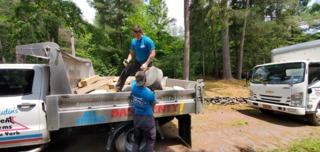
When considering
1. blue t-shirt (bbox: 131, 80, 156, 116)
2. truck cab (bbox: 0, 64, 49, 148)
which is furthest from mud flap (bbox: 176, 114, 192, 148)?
truck cab (bbox: 0, 64, 49, 148)

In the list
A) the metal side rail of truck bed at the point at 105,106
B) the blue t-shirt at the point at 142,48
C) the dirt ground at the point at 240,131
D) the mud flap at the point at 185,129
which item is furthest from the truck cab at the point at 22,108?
the mud flap at the point at 185,129

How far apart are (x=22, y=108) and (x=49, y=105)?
52 cm

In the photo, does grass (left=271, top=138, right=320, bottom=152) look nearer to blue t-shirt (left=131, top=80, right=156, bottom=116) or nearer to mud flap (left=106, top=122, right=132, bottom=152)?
blue t-shirt (left=131, top=80, right=156, bottom=116)

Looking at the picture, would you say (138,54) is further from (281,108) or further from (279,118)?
(279,118)

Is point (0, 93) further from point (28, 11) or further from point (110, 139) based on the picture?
point (28, 11)

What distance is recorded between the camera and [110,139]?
4.64 metres

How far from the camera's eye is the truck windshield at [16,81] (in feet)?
14.1

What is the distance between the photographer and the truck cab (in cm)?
398

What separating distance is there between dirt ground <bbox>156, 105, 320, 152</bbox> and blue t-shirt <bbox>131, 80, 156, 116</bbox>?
1.51 meters

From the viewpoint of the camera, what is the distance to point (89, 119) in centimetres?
416

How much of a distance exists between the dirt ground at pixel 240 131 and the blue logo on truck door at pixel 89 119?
1.77 metres

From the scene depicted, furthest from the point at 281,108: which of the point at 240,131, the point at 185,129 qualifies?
the point at 185,129

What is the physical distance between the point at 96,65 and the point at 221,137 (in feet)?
58.1

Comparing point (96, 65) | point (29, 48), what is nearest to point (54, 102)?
point (29, 48)
